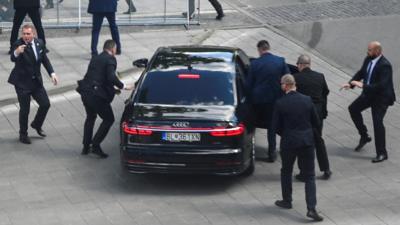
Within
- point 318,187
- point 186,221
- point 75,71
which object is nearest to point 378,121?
point 318,187

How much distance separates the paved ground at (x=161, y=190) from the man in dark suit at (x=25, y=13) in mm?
3515

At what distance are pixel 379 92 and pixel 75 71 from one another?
6.14 meters

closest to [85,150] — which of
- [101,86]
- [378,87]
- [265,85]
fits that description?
[101,86]

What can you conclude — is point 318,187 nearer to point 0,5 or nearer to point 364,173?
point 364,173

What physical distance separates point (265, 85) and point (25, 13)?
6.69m

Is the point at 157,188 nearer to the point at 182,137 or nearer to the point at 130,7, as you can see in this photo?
the point at 182,137

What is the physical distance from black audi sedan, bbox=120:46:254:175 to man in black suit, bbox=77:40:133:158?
451 mm

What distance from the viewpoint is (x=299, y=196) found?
12.2 metres

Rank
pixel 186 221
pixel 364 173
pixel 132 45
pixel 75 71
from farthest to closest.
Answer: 1. pixel 132 45
2. pixel 75 71
3. pixel 364 173
4. pixel 186 221

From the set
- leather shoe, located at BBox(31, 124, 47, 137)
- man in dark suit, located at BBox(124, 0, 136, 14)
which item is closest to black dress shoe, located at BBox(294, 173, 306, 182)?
leather shoe, located at BBox(31, 124, 47, 137)

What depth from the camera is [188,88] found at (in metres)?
12.7

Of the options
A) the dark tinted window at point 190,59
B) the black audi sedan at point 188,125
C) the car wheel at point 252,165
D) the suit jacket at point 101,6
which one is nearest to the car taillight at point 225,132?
the black audi sedan at point 188,125

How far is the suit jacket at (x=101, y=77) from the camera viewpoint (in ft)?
43.2

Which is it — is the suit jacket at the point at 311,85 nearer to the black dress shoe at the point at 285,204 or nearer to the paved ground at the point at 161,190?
the paved ground at the point at 161,190
